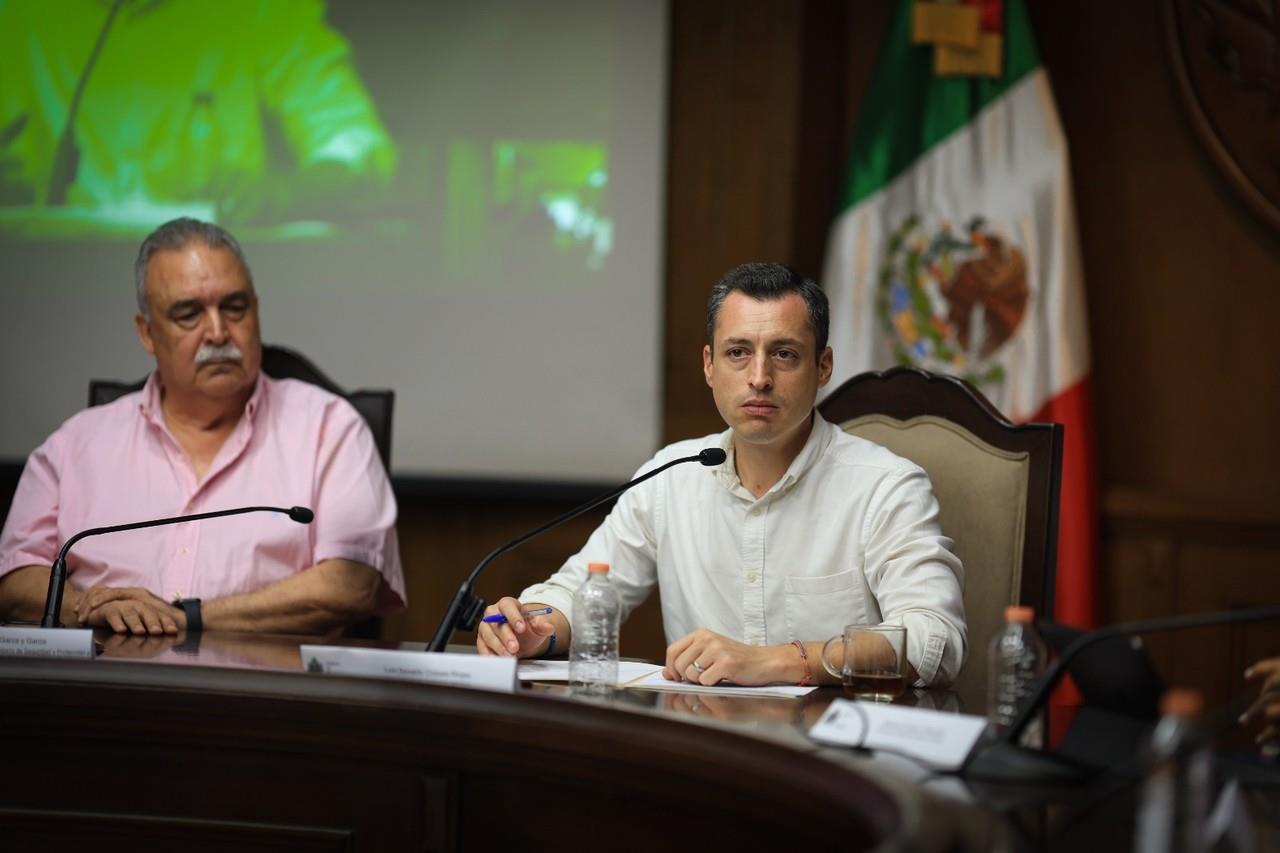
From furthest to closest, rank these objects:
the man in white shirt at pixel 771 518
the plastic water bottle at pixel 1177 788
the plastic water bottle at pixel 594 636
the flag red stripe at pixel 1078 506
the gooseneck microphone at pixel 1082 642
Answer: the flag red stripe at pixel 1078 506 < the man in white shirt at pixel 771 518 < the plastic water bottle at pixel 594 636 < the gooseneck microphone at pixel 1082 642 < the plastic water bottle at pixel 1177 788

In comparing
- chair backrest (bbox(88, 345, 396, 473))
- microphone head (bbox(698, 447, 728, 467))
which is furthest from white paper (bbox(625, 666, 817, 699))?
chair backrest (bbox(88, 345, 396, 473))

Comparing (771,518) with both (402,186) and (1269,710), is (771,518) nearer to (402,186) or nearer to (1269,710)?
(1269,710)

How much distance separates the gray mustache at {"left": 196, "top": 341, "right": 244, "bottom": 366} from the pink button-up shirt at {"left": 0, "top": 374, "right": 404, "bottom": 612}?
98mm

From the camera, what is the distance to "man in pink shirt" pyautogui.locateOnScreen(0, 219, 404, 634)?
8.22 ft

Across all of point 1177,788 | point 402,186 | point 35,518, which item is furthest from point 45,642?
point 402,186

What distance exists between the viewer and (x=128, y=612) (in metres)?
2.16

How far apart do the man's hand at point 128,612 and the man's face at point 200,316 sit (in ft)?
1.69

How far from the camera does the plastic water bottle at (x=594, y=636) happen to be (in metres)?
1.83

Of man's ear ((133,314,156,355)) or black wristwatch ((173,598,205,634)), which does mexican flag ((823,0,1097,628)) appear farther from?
black wristwatch ((173,598,205,634))

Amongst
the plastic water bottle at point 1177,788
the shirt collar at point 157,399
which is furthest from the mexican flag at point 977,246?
the plastic water bottle at point 1177,788

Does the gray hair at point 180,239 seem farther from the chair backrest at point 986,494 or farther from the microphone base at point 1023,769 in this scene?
the microphone base at point 1023,769

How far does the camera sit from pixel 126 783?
175cm

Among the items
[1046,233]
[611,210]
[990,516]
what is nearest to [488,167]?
[611,210]

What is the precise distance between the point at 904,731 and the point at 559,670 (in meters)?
0.63
